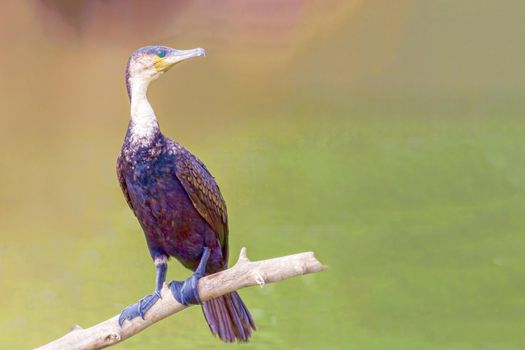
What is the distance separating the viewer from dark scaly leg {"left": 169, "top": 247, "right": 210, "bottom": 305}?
6.93ft

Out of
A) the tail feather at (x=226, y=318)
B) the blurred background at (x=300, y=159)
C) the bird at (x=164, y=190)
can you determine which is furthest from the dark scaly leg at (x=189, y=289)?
the blurred background at (x=300, y=159)

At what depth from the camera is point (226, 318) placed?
2.26 m

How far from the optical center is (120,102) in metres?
2.97

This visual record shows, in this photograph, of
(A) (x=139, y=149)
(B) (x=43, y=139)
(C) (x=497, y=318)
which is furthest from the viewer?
(B) (x=43, y=139)

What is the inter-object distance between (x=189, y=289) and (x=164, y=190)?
9.8 inches

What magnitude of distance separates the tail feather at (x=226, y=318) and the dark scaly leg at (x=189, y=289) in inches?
5.3

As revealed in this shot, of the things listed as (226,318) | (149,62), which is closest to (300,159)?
(226,318)

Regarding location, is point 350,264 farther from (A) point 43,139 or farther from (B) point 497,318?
(A) point 43,139

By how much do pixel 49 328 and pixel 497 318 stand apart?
150cm

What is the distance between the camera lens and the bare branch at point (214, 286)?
200 cm

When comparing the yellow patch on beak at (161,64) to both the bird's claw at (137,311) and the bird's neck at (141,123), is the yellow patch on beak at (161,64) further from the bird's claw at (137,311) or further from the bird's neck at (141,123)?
the bird's claw at (137,311)

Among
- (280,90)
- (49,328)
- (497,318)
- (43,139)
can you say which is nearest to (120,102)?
(43,139)

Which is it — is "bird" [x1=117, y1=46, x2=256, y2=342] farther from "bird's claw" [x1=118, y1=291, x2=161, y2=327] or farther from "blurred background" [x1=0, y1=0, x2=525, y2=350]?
"blurred background" [x1=0, y1=0, x2=525, y2=350]

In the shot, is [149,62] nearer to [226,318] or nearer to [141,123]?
[141,123]
